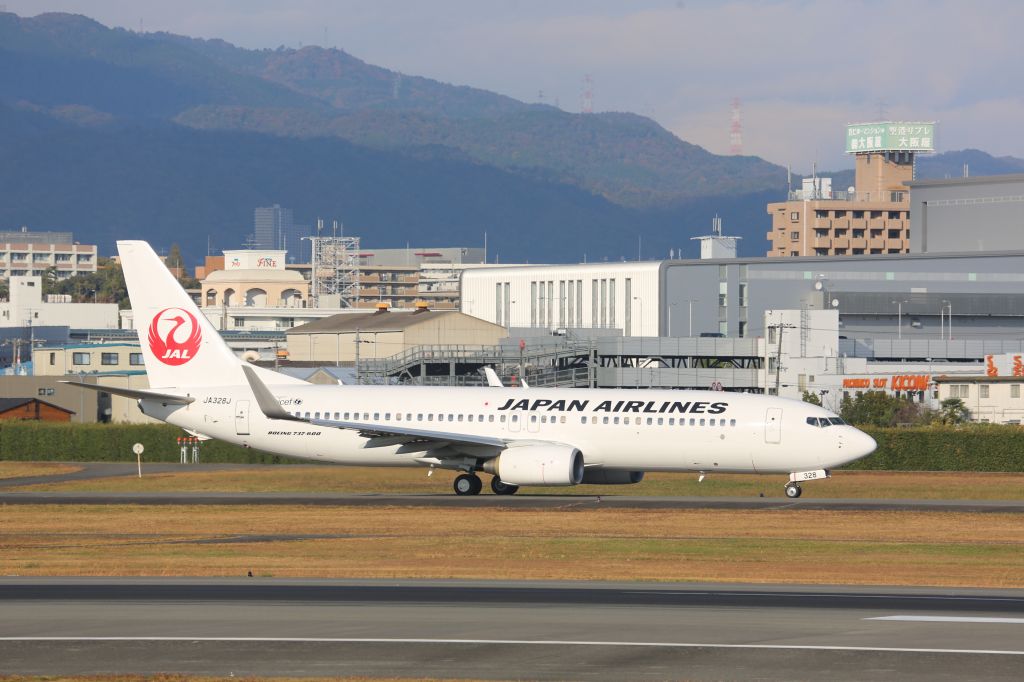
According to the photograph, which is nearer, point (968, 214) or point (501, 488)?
point (501, 488)

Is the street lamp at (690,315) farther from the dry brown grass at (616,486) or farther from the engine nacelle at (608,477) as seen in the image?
the engine nacelle at (608,477)

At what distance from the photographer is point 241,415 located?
5381 centimetres

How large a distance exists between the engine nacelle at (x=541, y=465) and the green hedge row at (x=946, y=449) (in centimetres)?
2535

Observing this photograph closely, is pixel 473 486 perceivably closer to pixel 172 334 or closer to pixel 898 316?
pixel 172 334

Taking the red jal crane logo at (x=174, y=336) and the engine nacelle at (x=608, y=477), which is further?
the red jal crane logo at (x=174, y=336)

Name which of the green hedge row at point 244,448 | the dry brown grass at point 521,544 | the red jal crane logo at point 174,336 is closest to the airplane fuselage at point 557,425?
the red jal crane logo at point 174,336

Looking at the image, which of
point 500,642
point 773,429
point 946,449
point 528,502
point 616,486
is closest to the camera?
point 500,642

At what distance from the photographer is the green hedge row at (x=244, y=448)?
7038 centimetres

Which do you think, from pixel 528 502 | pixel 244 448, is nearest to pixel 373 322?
pixel 244 448

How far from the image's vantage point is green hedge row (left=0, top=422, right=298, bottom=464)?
81.6m

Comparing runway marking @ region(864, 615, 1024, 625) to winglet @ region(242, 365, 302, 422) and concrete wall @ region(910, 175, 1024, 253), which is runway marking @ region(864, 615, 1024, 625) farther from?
concrete wall @ region(910, 175, 1024, 253)

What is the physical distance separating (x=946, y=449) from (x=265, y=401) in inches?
1381

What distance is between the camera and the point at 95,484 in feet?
201

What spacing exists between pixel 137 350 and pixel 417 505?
273 feet
